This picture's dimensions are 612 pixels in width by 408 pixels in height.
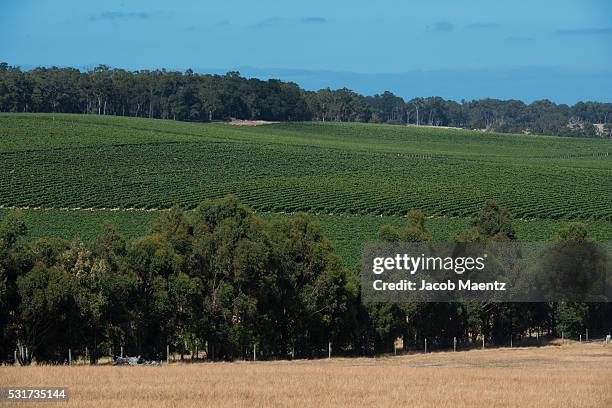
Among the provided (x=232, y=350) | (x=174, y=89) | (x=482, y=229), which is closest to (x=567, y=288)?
(x=482, y=229)

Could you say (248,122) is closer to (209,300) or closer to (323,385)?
(209,300)

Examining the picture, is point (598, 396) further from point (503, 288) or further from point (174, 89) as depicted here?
point (174, 89)

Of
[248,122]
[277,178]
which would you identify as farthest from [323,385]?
[248,122]

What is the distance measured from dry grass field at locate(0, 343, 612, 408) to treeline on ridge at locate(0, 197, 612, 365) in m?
7.42

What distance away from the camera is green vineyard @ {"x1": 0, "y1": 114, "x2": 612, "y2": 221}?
282 ft

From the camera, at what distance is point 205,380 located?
3047cm

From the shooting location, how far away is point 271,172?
104625mm

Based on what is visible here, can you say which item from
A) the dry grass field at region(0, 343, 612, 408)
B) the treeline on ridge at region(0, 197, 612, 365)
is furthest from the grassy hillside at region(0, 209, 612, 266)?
the dry grass field at region(0, 343, 612, 408)

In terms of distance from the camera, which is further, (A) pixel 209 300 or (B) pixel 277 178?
(B) pixel 277 178

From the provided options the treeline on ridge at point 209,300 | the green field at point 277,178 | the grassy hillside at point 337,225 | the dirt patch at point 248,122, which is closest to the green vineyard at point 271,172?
the green field at point 277,178

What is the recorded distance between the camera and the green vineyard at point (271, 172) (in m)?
85.9

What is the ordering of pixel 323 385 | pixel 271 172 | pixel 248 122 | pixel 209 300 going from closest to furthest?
pixel 323 385 < pixel 209 300 < pixel 271 172 < pixel 248 122

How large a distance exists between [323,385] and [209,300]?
16.3 meters

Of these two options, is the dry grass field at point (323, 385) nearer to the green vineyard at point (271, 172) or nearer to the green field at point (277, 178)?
the green field at point (277, 178)
